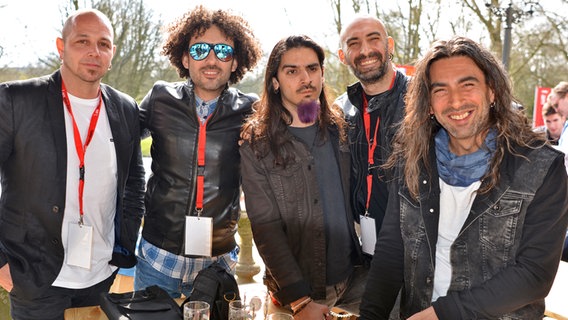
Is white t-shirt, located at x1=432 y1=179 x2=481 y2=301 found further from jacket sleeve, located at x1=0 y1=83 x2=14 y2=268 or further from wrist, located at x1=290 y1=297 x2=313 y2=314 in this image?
jacket sleeve, located at x1=0 y1=83 x2=14 y2=268

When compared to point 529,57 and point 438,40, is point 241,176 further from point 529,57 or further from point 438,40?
point 529,57

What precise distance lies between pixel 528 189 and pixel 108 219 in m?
1.94

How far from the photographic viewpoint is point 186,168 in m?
2.67

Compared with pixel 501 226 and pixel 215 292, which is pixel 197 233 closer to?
pixel 215 292

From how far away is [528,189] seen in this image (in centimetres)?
184

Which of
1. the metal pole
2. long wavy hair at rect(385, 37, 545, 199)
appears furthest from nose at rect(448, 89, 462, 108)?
the metal pole

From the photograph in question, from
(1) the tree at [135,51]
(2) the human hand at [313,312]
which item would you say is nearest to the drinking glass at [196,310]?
(2) the human hand at [313,312]

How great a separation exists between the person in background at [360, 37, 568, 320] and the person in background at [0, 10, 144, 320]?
1342mm

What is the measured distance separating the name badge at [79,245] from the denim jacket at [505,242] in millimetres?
1481

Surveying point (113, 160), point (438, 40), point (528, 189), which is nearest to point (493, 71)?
point (438, 40)

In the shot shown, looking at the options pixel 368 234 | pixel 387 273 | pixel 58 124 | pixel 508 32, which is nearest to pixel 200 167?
pixel 58 124

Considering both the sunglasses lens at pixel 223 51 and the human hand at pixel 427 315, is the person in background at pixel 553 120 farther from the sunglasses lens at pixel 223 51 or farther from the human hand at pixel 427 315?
the human hand at pixel 427 315

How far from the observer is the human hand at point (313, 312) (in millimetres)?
2273

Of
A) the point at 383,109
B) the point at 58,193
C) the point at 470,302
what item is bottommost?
the point at 470,302
